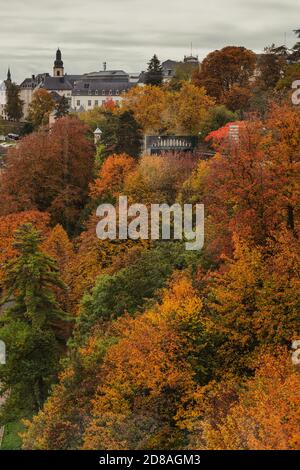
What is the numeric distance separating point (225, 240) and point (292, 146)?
4.46 meters

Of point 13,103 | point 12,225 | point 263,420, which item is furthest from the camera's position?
point 13,103

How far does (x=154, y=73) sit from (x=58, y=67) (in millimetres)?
89109

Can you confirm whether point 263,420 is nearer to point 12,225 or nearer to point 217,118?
point 12,225

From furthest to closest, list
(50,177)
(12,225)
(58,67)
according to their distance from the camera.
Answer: (58,67), (50,177), (12,225)

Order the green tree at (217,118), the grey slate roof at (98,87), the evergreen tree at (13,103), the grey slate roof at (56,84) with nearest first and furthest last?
the green tree at (217,118)
the grey slate roof at (98,87)
the evergreen tree at (13,103)
the grey slate roof at (56,84)

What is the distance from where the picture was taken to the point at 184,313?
25516 mm

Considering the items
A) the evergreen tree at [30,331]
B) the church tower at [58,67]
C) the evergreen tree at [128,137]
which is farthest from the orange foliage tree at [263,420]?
the church tower at [58,67]

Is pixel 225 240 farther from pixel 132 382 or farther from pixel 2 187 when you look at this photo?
pixel 2 187

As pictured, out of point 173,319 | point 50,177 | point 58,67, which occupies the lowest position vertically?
point 173,319

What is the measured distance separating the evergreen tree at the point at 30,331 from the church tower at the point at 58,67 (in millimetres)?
131320

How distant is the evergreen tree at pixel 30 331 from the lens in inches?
1236

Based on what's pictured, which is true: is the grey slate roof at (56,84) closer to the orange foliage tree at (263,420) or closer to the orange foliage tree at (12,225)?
the orange foliage tree at (12,225)

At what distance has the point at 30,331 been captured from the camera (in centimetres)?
3144

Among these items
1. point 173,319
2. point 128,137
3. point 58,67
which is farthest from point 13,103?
point 173,319
